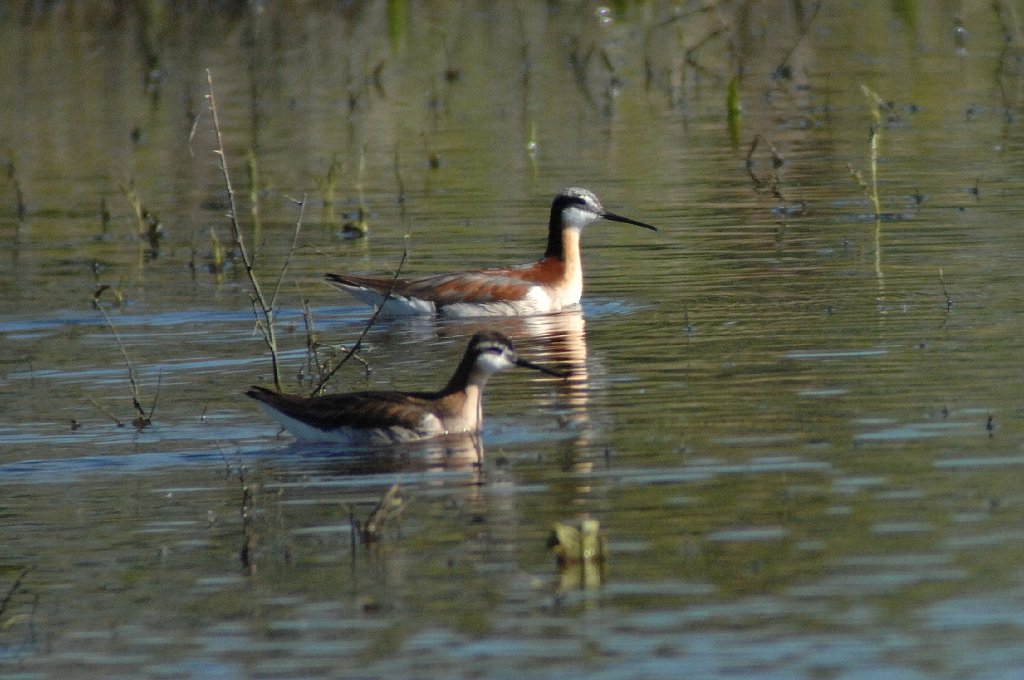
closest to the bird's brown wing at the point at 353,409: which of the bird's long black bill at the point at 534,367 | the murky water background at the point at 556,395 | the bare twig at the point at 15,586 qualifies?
the murky water background at the point at 556,395

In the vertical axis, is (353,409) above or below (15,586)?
above

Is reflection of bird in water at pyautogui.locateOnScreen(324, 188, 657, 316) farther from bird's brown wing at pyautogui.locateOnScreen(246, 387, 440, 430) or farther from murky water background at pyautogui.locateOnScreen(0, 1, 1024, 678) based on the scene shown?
bird's brown wing at pyautogui.locateOnScreen(246, 387, 440, 430)

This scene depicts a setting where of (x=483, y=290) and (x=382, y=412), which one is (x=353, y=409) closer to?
(x=382, y=412)

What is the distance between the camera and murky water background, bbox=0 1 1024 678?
768cm

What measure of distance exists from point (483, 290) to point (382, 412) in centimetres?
496

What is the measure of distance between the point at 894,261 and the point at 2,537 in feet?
27.6

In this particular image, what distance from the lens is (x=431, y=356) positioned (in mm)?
14055

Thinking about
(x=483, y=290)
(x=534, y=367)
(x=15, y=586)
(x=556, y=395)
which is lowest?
(x=15, y=586)

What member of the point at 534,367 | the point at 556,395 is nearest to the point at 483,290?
the point at 556,395

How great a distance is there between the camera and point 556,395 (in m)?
12.0

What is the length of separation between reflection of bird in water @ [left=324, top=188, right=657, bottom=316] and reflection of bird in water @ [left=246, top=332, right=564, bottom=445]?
4.34 meters

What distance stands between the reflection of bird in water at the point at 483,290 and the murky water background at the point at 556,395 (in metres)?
0.27

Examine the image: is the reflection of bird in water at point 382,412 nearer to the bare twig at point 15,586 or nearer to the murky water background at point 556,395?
the murky water background at point 556,395

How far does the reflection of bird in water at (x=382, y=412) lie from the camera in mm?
10891
